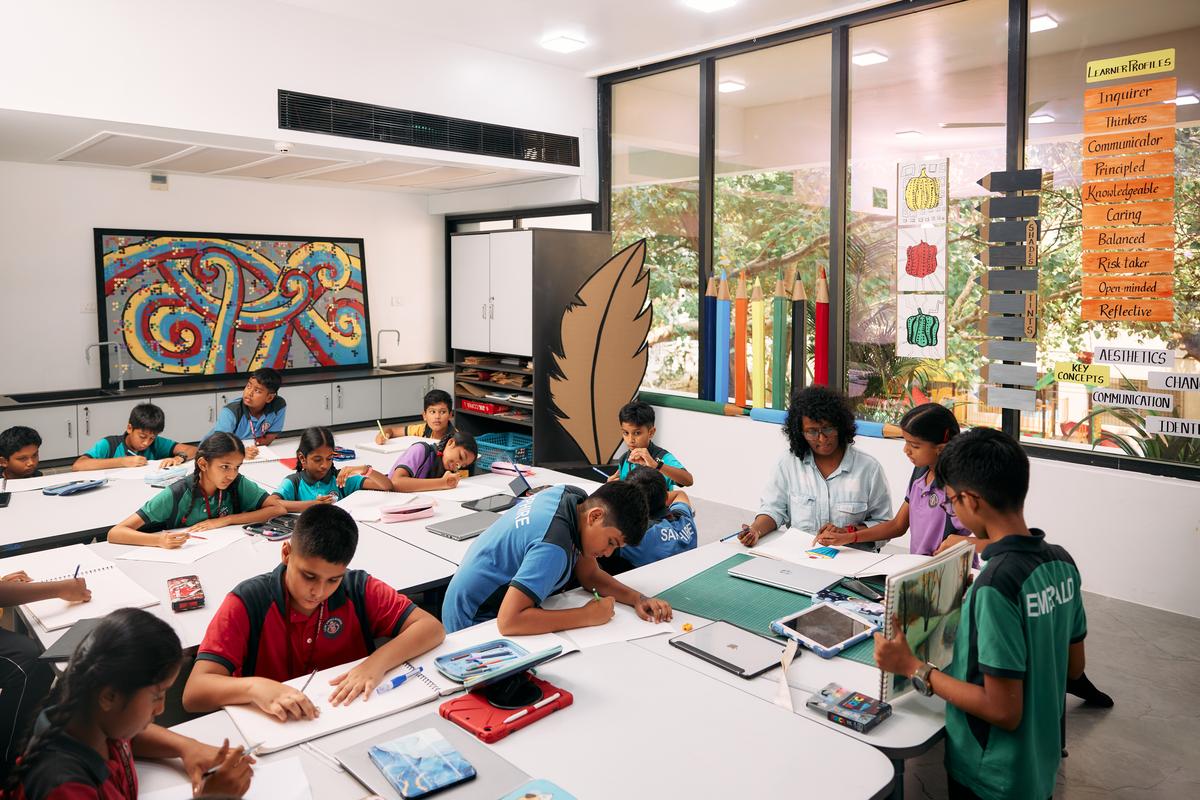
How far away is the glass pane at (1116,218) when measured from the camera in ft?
13.5

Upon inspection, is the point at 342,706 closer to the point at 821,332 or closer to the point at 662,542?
the point at 662,542

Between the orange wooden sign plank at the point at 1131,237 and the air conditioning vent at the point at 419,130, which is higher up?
the air conditioning vent at the point at 419,130

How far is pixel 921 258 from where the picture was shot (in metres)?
5.11

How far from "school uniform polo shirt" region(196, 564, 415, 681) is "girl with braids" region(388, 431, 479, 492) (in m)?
1.83

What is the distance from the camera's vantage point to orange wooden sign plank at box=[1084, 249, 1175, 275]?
165 inches

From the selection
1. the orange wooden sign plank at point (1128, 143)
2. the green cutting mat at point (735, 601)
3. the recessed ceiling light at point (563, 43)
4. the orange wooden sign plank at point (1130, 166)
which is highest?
the recessed ceiling light at point (563, 43)

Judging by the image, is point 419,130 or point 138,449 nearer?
point 138,449

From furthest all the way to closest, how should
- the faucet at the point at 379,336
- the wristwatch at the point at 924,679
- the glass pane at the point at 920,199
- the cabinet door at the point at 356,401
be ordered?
the faucet at the point at 379,336
the cabinet door at the point at 356,401
the glass pane at the point at 920,199
the wristwatch at the point at 924,679

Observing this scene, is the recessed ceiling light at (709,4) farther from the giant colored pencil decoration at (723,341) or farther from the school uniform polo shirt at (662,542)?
the school uniform polo shirt at (662,542)

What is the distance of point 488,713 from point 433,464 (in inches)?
101

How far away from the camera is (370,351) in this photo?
7.86m

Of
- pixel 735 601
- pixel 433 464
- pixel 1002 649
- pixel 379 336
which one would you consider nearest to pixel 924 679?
pixel 1002 649

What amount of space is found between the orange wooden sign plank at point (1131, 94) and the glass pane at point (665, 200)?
2.66 m

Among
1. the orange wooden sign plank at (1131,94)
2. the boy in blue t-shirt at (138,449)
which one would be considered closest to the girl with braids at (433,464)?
the boy in blue t-shirt at (138,449)
